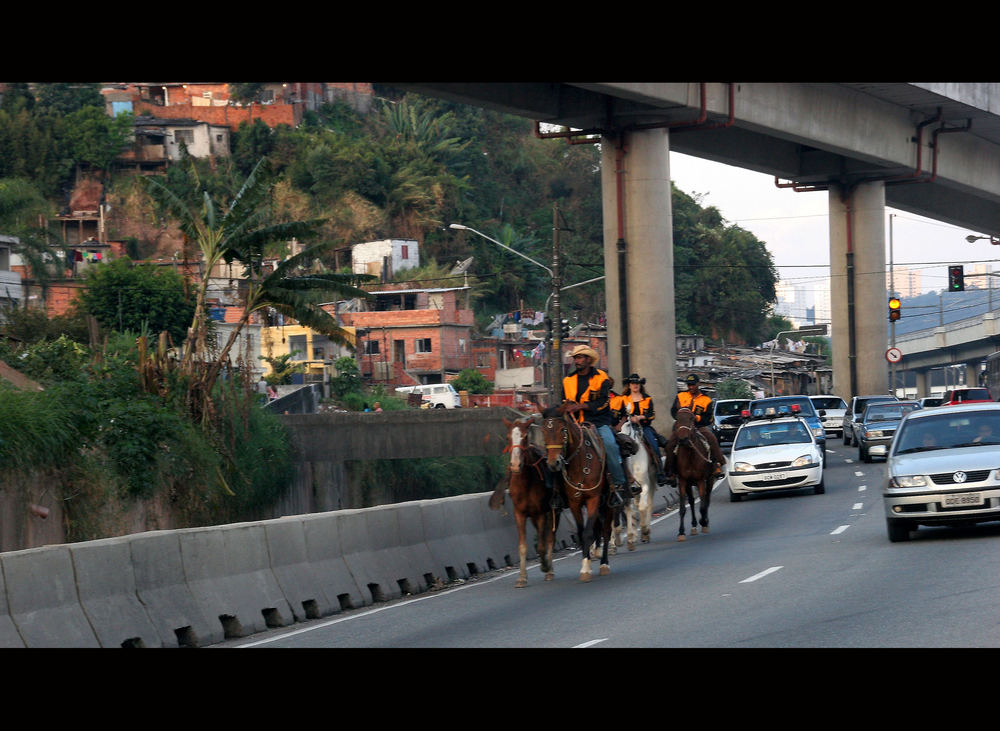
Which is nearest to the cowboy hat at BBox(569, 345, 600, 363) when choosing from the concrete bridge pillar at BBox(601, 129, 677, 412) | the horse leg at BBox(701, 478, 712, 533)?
the horse leg at BBox(701, 478, 712, 533)

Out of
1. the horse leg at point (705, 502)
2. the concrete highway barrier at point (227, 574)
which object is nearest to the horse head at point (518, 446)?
the concrete highway barrier at point (227, 574)

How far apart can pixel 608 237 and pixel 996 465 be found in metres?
27.6

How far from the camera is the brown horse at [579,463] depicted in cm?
1628

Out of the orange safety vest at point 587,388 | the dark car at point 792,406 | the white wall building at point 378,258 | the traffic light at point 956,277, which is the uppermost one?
the white wall building at point 378,258

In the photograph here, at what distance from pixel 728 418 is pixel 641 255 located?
7.20 m

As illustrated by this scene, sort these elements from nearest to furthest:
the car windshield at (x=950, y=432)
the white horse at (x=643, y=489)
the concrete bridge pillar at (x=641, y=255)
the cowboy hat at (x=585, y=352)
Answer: the cowboy hat at (x=585, y=352) < the car windshield at (x=950, y=432) < the white horse at (x=643, y=489) < the concrete bridge pillar at (x=641, y=255)

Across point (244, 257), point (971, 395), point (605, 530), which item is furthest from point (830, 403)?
point (605, 530)

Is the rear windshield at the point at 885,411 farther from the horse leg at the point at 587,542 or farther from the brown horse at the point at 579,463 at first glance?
the horse leg at the point at 587,542

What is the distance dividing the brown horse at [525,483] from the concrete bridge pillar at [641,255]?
2704 cm

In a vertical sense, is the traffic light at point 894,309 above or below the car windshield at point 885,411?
above

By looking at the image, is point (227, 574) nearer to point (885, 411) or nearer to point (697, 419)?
point (697, 419)

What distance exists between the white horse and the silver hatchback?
4.13m
